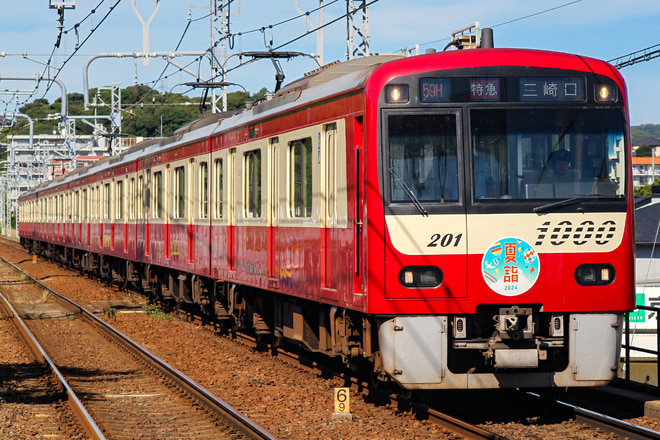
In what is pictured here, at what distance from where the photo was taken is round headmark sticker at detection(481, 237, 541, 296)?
24.5ft

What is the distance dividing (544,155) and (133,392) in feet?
16.9

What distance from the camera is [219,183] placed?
42.9 ft

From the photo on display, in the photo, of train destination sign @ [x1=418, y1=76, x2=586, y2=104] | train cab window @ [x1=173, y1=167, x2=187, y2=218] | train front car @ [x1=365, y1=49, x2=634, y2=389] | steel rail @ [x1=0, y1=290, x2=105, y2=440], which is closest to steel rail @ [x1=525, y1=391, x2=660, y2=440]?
train front car @ [x1=365, y1=49, x2=634, y2=389]

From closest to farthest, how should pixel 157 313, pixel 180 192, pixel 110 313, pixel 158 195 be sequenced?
pixel 180 192, pixel 158 195, pixel 157 313, pixel 110 313

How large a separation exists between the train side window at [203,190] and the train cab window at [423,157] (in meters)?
6.62

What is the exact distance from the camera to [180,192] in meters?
15.6

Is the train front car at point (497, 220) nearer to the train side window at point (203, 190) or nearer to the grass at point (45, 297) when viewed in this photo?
the train side window at point (203, 190)

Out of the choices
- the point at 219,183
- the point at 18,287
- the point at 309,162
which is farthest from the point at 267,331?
the point at 18,287

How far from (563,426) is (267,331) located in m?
5.28

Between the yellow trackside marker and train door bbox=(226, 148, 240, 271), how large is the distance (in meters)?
4.69

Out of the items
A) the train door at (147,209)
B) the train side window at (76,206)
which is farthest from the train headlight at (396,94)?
the train side window at (76,206)

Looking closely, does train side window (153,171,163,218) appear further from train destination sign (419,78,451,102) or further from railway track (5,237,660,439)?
train destination sign (419,78,451,102)

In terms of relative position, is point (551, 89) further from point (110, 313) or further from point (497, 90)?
point (110, 313)

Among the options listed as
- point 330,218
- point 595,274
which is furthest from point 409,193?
point 595,274
